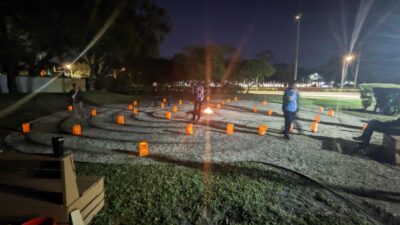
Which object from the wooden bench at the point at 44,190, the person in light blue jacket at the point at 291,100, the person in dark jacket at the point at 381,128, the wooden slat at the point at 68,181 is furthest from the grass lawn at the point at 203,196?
the person in dark jacket at the point at 381,128

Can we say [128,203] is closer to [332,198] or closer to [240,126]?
[332,198]

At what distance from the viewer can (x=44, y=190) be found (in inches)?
134

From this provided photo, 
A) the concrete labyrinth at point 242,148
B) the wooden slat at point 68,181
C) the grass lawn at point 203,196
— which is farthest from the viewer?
the concrete labyrinth at point 242,148

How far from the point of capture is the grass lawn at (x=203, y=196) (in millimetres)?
3912

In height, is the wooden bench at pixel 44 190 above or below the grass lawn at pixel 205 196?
above

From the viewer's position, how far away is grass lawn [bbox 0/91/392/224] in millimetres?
3912

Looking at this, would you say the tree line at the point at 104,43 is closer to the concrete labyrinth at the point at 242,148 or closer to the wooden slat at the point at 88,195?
the concrete labyrinth at the point at 242,148

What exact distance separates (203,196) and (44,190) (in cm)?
245

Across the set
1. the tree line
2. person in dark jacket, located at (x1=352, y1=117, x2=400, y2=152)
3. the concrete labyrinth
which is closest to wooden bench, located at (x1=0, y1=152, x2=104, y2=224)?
the concrete labyrinth

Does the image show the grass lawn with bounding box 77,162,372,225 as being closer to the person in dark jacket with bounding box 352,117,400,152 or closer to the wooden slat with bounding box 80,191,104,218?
the wooden slat with bounding box 80,191,104,218

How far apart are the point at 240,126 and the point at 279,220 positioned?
26.5ft

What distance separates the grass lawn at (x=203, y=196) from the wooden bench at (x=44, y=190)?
49 centimetres

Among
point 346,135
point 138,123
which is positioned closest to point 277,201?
point 346,135

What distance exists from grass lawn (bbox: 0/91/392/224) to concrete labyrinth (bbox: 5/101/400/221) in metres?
0.77
